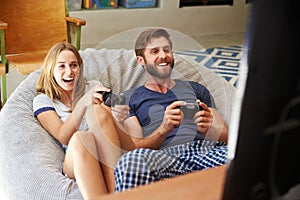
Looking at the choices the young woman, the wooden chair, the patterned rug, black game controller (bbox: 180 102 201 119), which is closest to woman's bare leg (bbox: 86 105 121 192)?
the young woman

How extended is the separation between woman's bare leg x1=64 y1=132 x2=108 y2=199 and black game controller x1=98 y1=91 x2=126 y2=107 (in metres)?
0.20

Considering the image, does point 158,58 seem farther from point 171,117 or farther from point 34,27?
point 34,27

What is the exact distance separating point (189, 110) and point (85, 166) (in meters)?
0.45

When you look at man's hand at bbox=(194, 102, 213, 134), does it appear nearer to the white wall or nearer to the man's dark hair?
the man's dark hair

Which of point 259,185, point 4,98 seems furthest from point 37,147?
point 259,185

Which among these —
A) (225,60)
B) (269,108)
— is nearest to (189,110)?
(269,108)

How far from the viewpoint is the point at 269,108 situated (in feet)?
1.18

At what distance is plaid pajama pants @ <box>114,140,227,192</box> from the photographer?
101 centimetres

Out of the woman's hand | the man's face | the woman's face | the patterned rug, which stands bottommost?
the patterned rug

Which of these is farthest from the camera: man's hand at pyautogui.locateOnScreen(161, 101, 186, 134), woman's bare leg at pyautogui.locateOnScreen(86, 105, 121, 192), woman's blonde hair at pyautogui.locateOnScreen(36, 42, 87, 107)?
woman's blonde hair at pyautogui.locateOnScreen(36, 42, 87, 107)

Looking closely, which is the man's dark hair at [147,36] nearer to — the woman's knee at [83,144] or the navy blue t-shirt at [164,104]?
the navy blue t-shirt at [164,104]

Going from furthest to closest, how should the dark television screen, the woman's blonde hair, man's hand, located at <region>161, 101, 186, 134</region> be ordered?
the woman's blonde hair
man's hand, located at <region>161, 101, 186, 134</region>
the dark television screen

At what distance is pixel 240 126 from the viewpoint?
376mm

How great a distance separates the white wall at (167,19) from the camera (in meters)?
4.10
